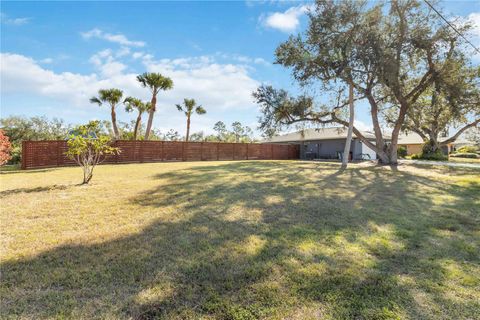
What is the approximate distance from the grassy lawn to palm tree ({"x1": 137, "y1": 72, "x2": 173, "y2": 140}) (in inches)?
705

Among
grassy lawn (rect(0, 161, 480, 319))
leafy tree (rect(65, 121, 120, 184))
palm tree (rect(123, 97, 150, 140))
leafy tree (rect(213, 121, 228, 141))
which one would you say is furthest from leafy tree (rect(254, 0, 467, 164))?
leafy tree (rect(213, 121, 228, 141))

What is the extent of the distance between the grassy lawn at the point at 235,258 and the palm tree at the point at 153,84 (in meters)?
17.9

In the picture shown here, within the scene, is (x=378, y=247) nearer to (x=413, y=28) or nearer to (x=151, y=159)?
(x=413, y=28)

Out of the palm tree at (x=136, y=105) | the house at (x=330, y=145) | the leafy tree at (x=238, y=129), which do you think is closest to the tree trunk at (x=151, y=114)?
the palm tree at (x=136, y=105)

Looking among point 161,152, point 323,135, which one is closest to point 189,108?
point 161,152

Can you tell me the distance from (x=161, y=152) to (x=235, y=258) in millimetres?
17426

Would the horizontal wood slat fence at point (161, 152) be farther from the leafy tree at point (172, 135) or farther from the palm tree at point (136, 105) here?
the leafy tree at point (172, 135)

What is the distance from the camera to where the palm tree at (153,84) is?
22562 mm

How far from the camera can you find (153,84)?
74.6 ft

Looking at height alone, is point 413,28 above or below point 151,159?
above

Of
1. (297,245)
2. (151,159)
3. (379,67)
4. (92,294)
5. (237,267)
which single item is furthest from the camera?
(151,159)

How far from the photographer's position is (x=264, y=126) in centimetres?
1884

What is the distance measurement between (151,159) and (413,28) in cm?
1860

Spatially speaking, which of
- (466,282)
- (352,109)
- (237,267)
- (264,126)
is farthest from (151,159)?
(466,282)
